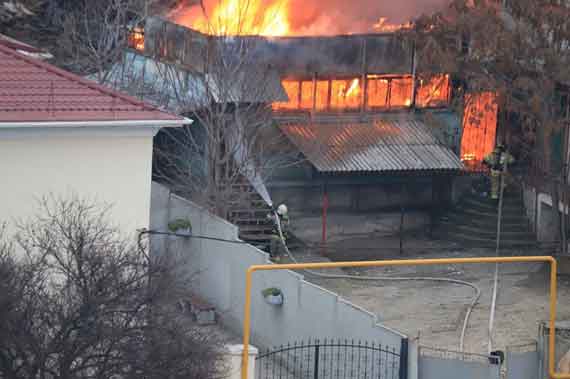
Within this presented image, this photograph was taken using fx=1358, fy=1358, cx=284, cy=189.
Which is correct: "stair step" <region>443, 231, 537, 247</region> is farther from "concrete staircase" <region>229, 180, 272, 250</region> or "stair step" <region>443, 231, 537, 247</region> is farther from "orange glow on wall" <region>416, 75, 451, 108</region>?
"concrete staircase" <region>229, 180, 272, 250</region>

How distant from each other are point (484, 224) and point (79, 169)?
1319 centimetres

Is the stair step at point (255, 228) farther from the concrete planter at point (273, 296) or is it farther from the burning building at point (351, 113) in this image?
the concrete planter at point (273, 296)

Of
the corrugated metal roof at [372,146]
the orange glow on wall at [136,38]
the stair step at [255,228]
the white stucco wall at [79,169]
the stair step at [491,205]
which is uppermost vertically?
the orange glow on wall at [136,38]

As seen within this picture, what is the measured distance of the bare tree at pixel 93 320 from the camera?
16.8 metres

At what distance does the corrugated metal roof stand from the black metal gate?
784 cm

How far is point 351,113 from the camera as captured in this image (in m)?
33.4

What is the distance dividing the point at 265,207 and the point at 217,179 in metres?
1.69

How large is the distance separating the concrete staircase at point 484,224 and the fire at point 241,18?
616 centimetres

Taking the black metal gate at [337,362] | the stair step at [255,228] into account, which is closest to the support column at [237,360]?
the black metal gate at [337,362]

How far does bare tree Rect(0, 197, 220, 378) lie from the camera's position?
16.8 metres

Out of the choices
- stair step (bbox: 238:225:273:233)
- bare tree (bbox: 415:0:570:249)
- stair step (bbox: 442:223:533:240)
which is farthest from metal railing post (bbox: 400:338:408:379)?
stair step (bbox: 442:223:533:240)

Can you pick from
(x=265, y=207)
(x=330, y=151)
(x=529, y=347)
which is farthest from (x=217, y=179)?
(x=529, y=347)

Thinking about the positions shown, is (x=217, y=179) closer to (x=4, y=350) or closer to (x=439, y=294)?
(x=439, y=294)

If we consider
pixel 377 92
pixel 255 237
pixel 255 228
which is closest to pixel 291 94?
pixel 377 92
